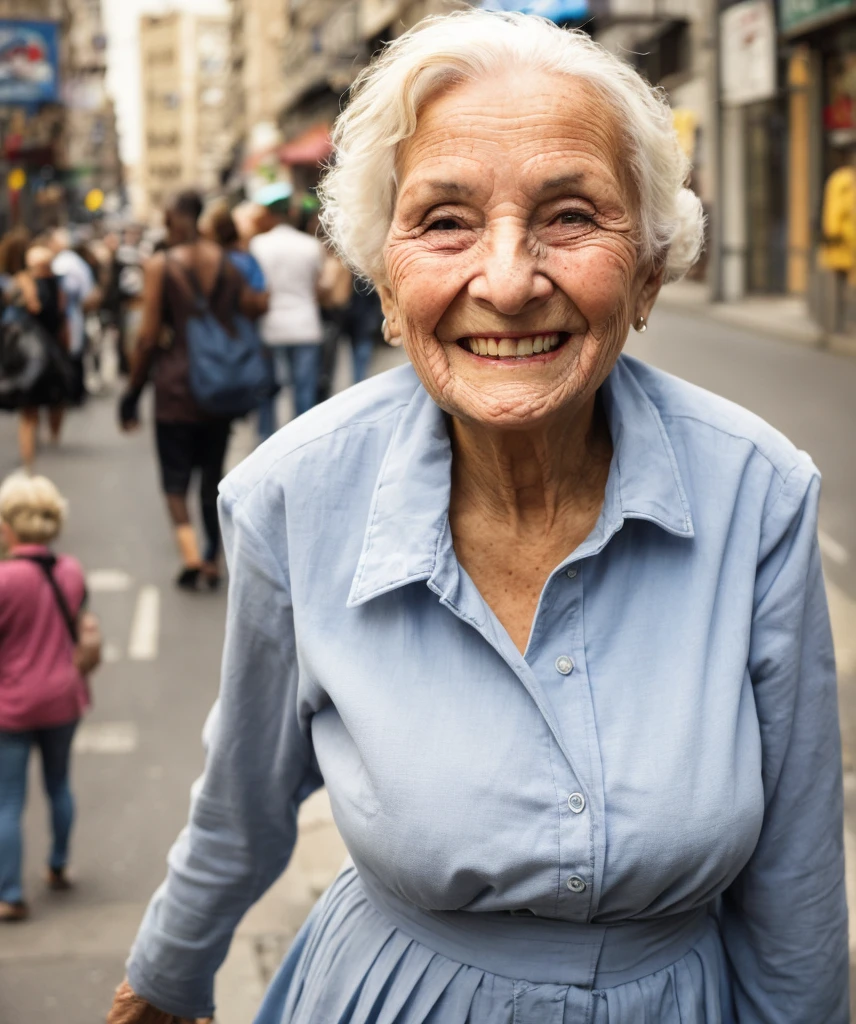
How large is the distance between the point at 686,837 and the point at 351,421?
722mm

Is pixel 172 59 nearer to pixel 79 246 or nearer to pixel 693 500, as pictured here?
pixel 79 246

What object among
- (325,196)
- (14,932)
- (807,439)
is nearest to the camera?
(325,196)

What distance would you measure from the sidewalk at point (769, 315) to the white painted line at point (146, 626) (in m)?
7.99

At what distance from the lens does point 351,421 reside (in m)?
2.09

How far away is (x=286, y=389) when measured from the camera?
50.3ft

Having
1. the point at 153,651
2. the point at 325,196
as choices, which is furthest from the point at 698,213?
the point at 153,651

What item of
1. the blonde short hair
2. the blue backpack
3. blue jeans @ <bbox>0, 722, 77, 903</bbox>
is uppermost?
the blonde short hair

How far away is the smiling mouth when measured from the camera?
1.90 metres

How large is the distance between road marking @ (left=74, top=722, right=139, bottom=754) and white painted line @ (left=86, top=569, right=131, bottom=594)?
212cm

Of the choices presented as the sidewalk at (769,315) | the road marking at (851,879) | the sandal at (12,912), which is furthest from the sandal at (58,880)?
the sidewalk at (769,315)

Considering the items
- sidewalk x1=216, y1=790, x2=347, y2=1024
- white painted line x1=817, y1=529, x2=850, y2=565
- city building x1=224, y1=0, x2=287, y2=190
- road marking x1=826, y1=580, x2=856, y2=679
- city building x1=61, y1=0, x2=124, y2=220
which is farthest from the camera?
city building x1=224, y1=0, x2=287, y2=190

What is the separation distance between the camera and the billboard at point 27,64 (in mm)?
28922

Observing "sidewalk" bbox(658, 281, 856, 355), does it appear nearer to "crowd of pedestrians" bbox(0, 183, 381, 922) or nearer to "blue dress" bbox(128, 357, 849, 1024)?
"crowd of pedestrians" bbox(0, 183, 381, 922)

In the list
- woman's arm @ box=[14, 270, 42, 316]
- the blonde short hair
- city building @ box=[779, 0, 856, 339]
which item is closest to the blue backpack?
the blonde short hair
